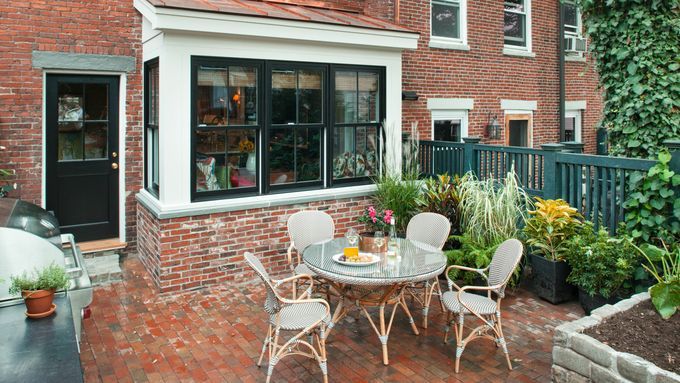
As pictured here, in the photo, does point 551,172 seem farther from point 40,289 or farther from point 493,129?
point 40,289

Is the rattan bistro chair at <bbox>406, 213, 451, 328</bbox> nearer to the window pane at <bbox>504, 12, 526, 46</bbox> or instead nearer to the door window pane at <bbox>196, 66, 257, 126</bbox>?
the door window pane at <bbox>196, 66, 257, 126</bbox>

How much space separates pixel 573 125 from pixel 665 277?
26.8ft

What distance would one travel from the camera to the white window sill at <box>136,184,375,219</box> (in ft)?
20.2

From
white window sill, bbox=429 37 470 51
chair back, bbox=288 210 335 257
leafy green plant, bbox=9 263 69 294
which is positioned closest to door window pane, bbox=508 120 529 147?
white window sill, bbox=429 37 470 51

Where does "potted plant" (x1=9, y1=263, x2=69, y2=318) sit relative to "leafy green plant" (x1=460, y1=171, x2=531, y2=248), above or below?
below

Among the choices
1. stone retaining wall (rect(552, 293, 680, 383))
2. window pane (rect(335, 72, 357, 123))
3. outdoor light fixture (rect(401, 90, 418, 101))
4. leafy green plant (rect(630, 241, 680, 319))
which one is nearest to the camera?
stone retaining wall (rect(552, 293, 680, 383))

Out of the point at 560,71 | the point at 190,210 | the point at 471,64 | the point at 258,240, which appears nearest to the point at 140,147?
the point at 190,210

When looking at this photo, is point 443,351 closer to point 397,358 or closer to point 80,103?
point 397,358

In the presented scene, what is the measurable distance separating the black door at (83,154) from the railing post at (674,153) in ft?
21.6

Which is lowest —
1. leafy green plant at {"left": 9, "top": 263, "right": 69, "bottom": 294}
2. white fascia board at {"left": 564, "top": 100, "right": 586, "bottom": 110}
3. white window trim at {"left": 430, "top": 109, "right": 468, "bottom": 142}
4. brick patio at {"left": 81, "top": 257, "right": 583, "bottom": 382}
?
brick patio at {"left": 81, "top": 257, "right": 583, "bottom": 382}

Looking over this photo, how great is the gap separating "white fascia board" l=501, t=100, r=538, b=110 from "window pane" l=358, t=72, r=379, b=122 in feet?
12.8

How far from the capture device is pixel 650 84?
5633mm

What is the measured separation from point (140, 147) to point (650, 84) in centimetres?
633

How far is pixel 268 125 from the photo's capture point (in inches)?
265
